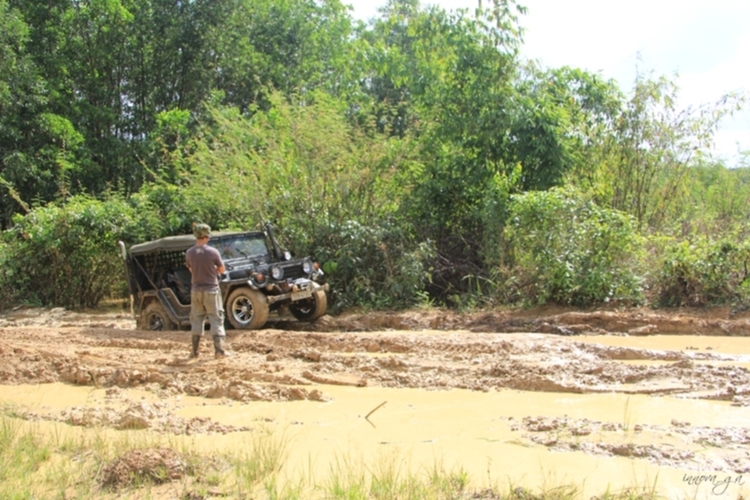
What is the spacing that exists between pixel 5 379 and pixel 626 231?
9.15 m

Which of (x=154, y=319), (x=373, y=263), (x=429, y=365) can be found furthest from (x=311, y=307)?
(x=429, y=365)

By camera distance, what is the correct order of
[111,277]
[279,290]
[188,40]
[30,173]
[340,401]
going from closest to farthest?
[340,401] < [279,290] < [111,277] < [30,173] < [188,40]

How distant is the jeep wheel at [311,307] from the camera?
1198 cm

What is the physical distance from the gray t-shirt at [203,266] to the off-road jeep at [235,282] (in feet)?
5.71

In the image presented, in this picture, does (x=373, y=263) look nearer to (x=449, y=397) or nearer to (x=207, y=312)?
(x=207, y=312)

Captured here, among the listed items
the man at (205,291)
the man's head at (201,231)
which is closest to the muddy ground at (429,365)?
the man at (205,291)

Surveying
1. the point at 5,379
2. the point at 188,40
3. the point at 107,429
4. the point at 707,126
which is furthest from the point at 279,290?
the point at 188,40

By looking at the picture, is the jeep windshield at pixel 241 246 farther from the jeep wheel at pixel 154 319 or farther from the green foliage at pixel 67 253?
the green foliage at pixel 67 253

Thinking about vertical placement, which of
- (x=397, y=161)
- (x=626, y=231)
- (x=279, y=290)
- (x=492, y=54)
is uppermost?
(x=492, y=54)

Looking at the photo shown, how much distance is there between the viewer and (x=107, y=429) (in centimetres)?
647

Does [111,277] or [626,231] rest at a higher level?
[626,231]

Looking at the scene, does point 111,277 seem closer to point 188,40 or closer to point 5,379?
point 5,379

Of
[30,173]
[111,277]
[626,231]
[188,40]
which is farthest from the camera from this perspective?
[188,40]

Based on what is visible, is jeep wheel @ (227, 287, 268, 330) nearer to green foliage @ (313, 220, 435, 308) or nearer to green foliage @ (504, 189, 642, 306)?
green foliage @ (313, 220, 435, 308)
